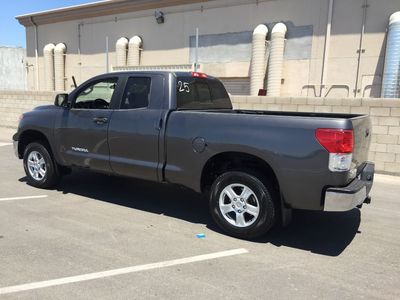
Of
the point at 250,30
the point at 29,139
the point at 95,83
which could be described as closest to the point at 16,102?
the point at 250,30

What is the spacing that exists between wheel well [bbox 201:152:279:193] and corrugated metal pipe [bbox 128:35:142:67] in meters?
16.4

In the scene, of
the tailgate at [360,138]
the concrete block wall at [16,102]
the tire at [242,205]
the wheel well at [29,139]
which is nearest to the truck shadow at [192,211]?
the tire at [242,205]

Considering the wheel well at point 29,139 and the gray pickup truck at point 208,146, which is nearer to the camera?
the gray pickup truck at point 208,146

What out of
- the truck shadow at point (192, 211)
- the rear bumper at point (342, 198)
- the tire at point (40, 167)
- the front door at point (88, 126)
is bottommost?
the truck shadow at point (192, 211)

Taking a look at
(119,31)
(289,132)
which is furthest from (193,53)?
(289,132)

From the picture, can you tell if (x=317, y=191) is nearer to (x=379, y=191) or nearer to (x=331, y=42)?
(x=379, y=191)

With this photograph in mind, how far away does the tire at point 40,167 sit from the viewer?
643 cm

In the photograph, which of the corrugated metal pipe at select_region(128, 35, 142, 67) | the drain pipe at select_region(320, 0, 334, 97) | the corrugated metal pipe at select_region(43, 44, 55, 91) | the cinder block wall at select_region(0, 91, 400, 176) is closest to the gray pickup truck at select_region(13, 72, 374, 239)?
the cinder block wall at select_region(0, 91, 400, 176)

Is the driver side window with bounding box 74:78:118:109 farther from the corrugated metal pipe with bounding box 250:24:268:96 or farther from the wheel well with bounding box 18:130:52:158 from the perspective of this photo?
the corrugated metal pipe with bounding box 250:24:268:96

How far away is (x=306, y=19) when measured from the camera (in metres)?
15.6

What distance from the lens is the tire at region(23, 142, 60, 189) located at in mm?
6426

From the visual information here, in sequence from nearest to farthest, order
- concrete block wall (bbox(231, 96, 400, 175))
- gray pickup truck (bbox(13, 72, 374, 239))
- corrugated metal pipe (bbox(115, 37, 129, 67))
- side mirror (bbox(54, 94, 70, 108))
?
1. gray pickup truck (bbox(13, 72, 374, 239))
2. side mirror (bbox(54, 94, 70, 108))
3. concrete block wall (bbox(231, 96, 400, 175))
4. corrugated metal pipe (bbox(115, 37, 129, 67))

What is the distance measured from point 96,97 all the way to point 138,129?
153cm

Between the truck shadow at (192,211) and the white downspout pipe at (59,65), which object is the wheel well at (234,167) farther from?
the white downspout pipe at (59,65)
